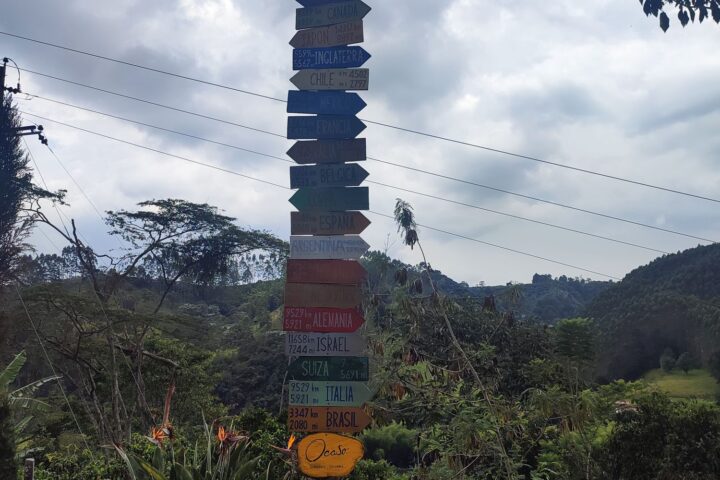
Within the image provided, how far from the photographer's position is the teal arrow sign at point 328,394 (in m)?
5.93

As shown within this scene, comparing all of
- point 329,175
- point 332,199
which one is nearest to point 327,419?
point 332,199

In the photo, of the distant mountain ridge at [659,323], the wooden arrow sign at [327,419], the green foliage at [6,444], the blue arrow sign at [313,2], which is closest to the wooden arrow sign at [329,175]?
the blue arrow sign at [313,2]

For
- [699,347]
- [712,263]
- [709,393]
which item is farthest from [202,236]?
[712,263]

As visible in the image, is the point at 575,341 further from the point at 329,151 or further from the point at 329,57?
the point at 329,57

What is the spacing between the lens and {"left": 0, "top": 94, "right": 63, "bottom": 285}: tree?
A: 1953 centimetres

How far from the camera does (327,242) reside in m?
6.17

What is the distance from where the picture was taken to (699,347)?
4191 centimetres

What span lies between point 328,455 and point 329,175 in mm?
2373

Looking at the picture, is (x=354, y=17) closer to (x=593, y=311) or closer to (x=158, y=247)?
(x=158, y=247)

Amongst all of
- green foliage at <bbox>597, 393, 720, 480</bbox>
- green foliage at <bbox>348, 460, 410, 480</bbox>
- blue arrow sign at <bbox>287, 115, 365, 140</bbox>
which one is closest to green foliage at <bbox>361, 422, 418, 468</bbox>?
green foliage at <bbox>348, 460, 410, 480</bbox>

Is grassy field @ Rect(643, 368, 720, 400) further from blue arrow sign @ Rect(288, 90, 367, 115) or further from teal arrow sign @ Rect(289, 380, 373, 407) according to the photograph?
blue arrow sign @ Rect(288, 90, 367, 115)

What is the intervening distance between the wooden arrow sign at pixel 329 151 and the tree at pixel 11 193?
15103mm

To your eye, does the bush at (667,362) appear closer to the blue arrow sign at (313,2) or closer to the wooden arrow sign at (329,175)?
the wooden arrow sign at (329,175)

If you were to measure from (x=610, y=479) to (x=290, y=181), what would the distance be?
14.3ft
